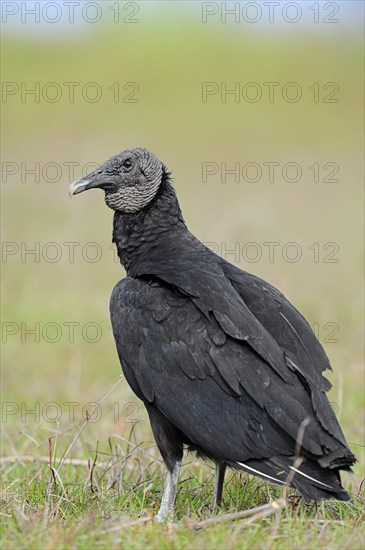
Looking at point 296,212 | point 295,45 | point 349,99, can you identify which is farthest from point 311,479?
point 295,45

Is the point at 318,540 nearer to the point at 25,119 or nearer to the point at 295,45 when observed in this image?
the point at 25,119

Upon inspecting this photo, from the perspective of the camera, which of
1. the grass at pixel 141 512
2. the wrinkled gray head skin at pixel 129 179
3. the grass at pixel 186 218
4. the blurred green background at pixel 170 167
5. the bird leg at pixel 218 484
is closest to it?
the grass at pixel 141 512

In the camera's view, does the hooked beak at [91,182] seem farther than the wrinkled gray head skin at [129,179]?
No

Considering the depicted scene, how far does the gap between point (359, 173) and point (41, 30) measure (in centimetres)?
856

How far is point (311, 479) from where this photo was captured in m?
3.20

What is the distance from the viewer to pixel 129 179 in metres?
4.00

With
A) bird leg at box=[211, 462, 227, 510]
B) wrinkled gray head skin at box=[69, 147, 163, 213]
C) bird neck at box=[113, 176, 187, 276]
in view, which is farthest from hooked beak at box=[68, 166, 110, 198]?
bird leg at box=[211, 462, 227, 510]

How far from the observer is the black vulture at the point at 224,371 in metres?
3.27

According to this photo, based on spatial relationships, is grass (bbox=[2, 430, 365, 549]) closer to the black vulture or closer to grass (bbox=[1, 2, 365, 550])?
grass (bbox=[1, 2, 365, 550])

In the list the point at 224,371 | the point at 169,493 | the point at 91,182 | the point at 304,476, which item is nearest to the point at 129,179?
the point at 91,182

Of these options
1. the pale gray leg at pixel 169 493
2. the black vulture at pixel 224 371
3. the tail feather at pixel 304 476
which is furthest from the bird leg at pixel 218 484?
the tail feather at pixel 304 476

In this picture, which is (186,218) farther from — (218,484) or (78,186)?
(218,484)

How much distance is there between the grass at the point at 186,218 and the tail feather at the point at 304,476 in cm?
10

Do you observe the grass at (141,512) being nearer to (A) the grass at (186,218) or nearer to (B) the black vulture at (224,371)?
(A) the grass at (186,218)
